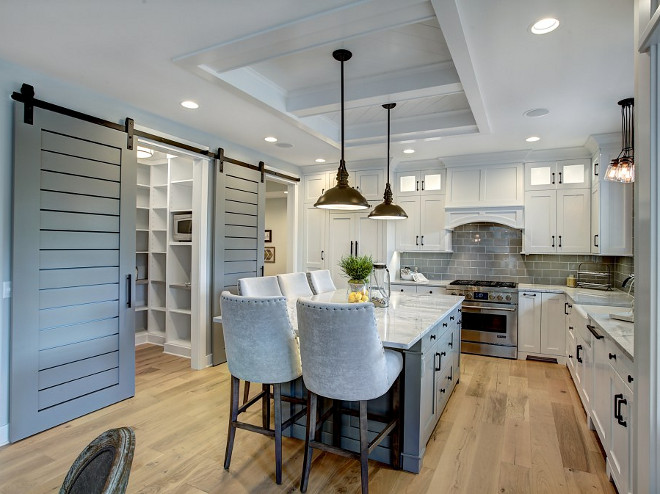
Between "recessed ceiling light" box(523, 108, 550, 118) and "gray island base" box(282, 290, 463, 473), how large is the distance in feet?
6.24

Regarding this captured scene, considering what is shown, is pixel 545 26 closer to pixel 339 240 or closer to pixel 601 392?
pixel 601 392

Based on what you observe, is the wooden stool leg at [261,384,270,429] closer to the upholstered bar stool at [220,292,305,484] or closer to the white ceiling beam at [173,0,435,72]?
the upholstered bar stool at [220,292,305,484]

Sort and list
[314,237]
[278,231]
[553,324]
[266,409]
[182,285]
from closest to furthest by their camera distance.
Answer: [266,409] < [553,324] < [182,285] < [314,237] < [278,231]

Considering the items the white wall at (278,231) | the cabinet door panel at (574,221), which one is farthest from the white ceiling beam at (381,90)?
the white wall at (278,231)

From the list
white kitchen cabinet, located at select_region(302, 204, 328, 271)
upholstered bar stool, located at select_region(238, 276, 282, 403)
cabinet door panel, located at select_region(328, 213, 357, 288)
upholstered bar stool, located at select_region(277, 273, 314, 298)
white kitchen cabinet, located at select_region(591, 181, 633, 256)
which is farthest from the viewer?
white kitchen cabinet, located at select_region(302, 204, 328, 271)

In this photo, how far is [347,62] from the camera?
110 inches

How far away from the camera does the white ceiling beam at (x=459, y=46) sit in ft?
6.00

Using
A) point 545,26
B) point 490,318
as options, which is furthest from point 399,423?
point 490,318

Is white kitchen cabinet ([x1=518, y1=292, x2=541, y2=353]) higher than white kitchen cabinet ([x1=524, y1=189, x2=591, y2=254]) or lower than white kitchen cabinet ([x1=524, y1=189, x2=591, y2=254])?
lower

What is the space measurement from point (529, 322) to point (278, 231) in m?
5.10

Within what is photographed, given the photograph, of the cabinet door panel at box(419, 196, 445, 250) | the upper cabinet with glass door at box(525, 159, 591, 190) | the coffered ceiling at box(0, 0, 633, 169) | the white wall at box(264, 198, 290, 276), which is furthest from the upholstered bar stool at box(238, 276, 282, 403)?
the white wall at box(264, 198, 290, 276)

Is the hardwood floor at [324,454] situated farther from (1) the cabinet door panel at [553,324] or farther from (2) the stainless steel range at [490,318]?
(2) the stainless steel range at [490,318]

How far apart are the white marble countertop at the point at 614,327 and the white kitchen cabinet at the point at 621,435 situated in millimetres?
193

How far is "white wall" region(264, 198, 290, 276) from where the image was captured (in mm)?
7887
